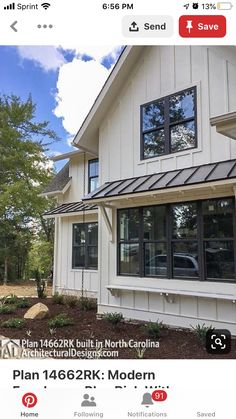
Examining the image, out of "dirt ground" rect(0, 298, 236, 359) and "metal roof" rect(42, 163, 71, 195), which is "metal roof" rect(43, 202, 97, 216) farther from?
"dirt ground" rect(0, 298, 236, 359)

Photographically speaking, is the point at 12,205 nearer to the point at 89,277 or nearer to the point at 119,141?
the point at 89,277

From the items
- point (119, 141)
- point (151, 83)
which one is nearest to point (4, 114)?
point (119, 141)

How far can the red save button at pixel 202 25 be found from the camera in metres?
1.70

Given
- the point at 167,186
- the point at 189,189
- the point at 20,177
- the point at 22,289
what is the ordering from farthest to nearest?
the point at 22,289, the point at 20,177, the point at 167,186, the point at 189,189

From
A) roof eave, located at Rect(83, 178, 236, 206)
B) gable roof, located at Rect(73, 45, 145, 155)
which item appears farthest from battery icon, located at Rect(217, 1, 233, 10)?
gable roof, located at Rect(73, 45, 145, 155)

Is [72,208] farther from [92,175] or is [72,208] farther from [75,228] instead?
[92,175]

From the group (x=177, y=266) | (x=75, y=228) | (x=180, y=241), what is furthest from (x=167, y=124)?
(x=75, y=228)

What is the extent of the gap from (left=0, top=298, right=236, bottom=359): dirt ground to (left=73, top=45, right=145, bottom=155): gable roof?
339 cm

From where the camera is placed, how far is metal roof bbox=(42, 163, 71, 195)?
8.76 metres

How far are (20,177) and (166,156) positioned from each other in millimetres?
3537

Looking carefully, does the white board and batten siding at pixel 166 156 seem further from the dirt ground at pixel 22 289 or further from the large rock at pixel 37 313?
the dirt ground at pixel 22 289

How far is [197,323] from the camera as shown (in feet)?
14.6

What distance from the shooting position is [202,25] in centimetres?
171
